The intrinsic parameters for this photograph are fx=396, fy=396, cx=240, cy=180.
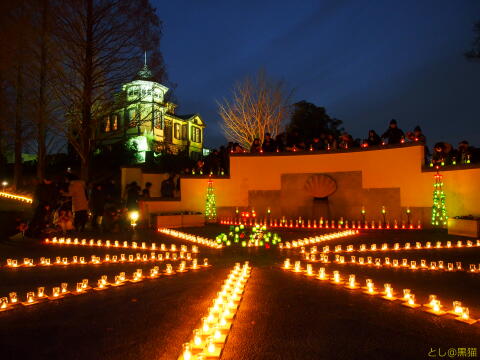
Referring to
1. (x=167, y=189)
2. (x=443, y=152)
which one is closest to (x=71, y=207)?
(x=167, y=189)

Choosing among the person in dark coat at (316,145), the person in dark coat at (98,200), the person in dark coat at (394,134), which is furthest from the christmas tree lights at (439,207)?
the person in dark coat at (98,200)

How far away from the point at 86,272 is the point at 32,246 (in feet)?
12.2

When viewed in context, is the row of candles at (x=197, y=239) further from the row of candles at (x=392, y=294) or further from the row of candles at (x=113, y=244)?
the row of candles at (x=392, y=294)

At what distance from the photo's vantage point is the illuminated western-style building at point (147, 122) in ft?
50.5

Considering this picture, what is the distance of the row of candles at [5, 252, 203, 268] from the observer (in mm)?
7484

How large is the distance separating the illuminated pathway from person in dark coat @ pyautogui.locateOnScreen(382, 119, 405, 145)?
6814 mm

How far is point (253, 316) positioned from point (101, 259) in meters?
4.71

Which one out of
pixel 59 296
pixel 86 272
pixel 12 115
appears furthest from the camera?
pixel 12 115

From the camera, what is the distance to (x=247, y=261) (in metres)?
7.65

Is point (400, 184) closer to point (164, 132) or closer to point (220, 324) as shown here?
point (220, 324)

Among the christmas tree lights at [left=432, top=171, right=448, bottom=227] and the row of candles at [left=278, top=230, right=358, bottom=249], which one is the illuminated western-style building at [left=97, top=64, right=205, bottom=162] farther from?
the christmas tree lights at [left=432, top=171, right=448, bottom=227]

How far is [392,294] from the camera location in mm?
5137

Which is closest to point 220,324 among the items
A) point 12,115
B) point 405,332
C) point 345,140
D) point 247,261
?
point 405,332

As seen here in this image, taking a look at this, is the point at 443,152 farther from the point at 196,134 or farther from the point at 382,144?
the point at 196,134
